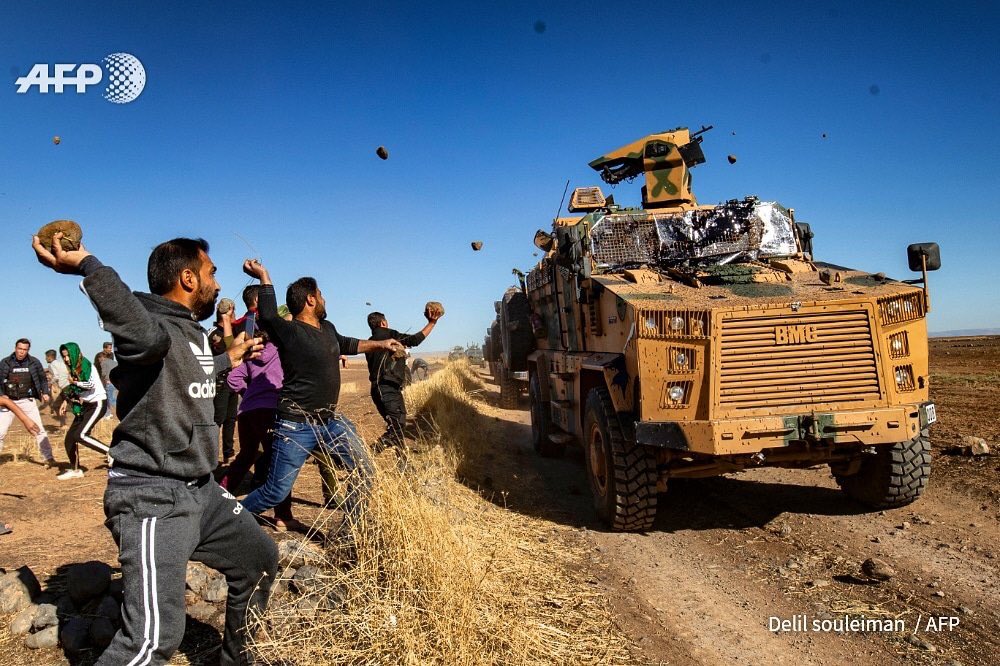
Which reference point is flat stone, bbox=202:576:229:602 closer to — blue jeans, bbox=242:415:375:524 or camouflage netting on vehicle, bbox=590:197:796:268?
blue jeans, bbox=242:415:375:524

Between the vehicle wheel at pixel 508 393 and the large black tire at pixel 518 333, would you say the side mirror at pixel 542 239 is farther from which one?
the vehicle wheel at pixel 508 393

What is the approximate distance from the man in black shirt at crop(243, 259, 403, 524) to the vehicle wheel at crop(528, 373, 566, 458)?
456 cm

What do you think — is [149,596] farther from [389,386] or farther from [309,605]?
[389,386]

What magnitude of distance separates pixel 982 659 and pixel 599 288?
3.64 m

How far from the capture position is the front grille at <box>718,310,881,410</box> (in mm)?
4621

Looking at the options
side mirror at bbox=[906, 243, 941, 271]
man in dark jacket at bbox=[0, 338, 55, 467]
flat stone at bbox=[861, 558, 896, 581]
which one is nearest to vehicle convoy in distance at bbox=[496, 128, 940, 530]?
side mirror at bbox=[906, 243, 941, 271]

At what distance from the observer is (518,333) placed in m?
9.63

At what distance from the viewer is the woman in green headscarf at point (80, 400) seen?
762cm

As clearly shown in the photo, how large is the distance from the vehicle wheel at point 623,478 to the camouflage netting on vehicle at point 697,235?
68.9 inches

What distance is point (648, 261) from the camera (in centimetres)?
645

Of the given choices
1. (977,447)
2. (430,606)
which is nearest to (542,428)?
(977,447)

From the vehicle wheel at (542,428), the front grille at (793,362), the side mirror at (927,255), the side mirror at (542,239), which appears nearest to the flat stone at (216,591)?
the front grille at (793,362)

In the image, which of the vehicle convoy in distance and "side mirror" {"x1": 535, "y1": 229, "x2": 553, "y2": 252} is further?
"side mirror" {"x1": 535, "y1": 229, "x2": 553, "y2": 252}

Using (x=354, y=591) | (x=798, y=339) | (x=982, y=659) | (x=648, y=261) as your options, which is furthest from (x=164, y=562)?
(x=648, y=261)
